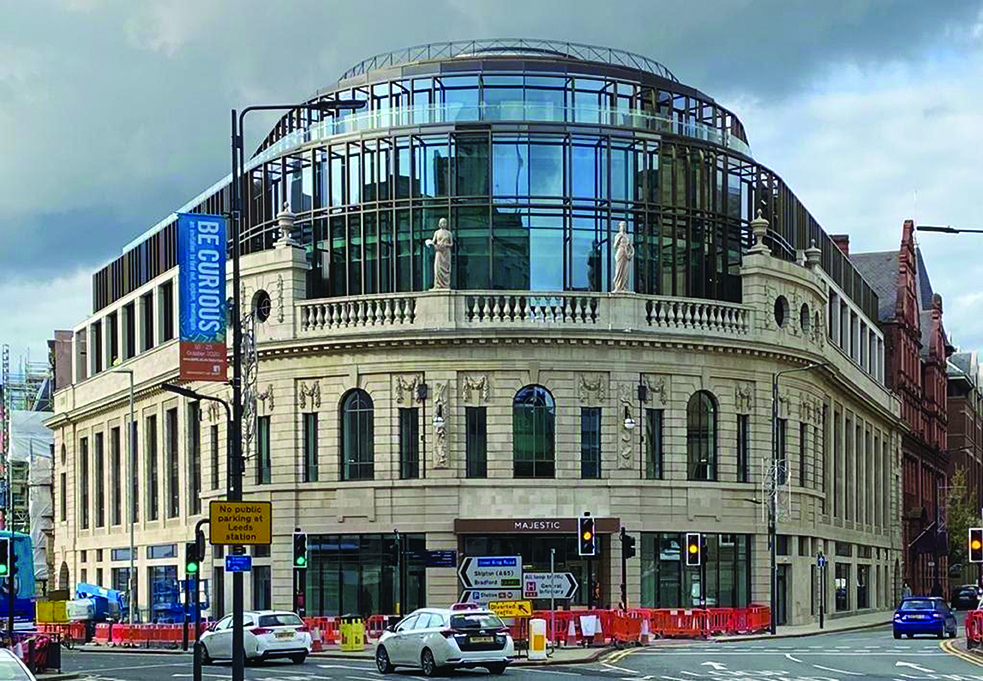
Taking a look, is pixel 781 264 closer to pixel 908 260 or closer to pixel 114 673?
pixel 114 673

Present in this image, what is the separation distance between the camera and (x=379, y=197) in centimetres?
6706

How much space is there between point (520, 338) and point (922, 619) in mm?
16562

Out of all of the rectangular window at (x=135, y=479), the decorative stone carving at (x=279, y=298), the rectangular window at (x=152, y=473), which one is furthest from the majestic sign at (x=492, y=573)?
the rectangular window at (x=135, y=479)

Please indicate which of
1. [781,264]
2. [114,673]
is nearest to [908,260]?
[781,264]

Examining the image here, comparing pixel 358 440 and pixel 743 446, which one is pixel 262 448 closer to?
pixel 358 440

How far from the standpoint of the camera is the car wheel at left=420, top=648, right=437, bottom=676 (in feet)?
128

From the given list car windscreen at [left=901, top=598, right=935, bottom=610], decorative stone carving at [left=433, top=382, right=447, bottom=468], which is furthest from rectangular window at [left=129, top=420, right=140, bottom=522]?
car windscreen at [left=901, top=598, right=935, bottom=610]

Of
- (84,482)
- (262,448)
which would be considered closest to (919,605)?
(262,448)

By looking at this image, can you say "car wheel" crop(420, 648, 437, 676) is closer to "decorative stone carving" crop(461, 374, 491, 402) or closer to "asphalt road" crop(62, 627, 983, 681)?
"asphalt road" crop(62, 627, 983, 681)

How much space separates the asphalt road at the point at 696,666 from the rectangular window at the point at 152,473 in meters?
25.4

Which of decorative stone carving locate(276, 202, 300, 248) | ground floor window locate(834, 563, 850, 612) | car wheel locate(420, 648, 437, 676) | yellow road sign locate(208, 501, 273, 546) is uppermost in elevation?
decorative stone carving locate(276, 202, 300, 248)

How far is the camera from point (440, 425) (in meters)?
63.3

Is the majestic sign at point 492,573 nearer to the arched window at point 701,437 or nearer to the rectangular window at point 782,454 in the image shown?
the arched window at point 701,437

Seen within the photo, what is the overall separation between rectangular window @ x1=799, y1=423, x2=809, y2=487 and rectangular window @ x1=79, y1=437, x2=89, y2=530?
37.6m
